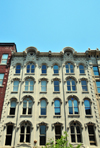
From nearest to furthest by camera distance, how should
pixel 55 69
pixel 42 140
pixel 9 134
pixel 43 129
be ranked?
pixel 42 140
pixel 9 134
pixel 43 129
pixel 55 69

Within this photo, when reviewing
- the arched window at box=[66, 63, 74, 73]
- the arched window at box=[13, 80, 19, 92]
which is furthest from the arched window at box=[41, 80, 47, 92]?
the arched window at box=[66, 63, 74, 73]

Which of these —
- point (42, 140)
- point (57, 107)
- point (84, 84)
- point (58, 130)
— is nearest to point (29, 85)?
point (57, 107)

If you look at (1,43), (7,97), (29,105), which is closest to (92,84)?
(29,105)

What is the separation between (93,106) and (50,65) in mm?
10294

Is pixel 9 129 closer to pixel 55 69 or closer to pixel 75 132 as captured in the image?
pixel 75 132

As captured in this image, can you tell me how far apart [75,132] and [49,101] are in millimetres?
5859

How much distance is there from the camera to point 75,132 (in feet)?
65.9

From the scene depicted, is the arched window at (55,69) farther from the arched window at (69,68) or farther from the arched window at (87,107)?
the arched window at (87,107)

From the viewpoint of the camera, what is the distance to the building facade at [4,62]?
23.6m

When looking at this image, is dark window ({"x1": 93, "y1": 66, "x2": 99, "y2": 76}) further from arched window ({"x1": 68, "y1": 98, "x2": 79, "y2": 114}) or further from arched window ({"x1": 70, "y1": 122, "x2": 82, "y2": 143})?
arched window ({"x1": 70, "y1": 122, "x2": 82, "y2": 143})

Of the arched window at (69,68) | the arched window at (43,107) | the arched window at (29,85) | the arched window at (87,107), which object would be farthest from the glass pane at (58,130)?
the arched window at (69,68)

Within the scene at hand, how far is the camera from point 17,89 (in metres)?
23.6

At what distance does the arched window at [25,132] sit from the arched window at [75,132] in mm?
6153

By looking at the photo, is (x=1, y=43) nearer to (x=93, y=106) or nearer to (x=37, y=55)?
(x=37, y=55)
